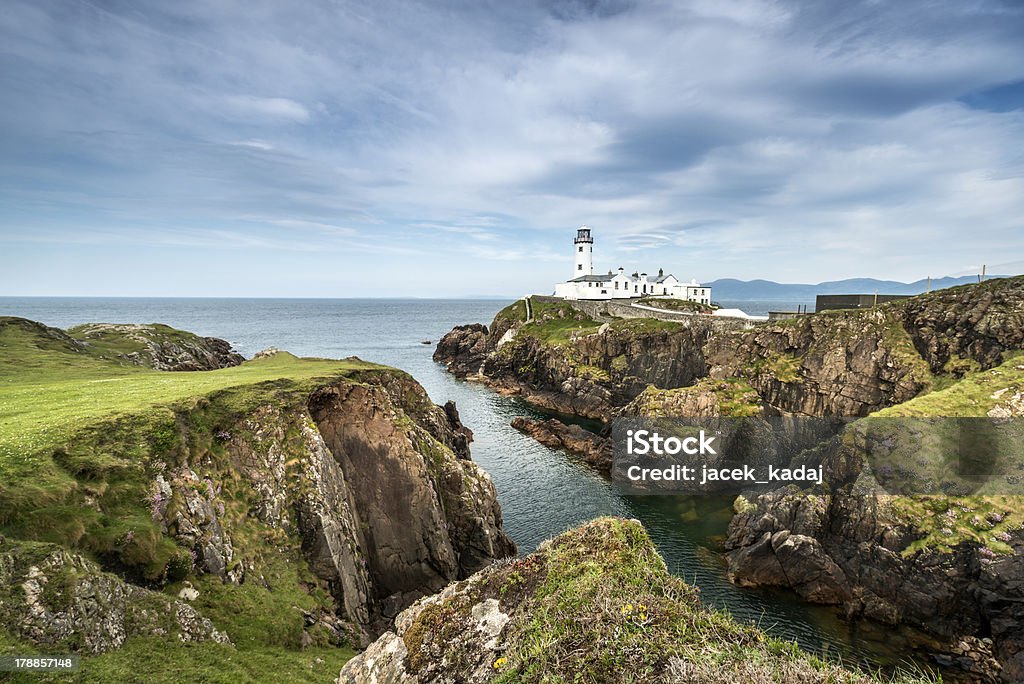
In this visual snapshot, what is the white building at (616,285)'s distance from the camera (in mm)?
121812

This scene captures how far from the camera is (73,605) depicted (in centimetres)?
1186

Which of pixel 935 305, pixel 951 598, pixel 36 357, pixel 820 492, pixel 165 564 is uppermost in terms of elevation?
pixel 935 305

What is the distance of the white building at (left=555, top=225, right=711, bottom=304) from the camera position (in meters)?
122

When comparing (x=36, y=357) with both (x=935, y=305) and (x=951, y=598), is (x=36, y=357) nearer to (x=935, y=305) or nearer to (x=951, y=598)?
(x=951, y=598)

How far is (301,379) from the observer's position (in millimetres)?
29344

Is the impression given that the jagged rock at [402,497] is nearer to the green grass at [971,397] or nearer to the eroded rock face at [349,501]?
the eroded rock face at [349,501]

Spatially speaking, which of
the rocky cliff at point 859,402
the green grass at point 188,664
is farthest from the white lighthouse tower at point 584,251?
the green grass at point 188,664

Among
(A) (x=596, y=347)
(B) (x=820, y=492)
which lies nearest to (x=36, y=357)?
(B) (x=820, y=492)

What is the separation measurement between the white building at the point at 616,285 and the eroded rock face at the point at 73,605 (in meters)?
113

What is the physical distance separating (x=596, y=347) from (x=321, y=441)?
64.1 m

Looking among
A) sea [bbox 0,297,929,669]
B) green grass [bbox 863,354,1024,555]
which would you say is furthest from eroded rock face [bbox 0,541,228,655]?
green grass [bbox 863,354,1024,555]

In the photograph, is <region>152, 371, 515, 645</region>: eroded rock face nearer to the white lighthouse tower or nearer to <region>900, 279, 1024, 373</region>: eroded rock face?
<region>900, 279, 1024, 373</region>: eroded rock face

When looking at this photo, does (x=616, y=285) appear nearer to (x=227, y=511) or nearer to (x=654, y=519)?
(x=654, y=519)

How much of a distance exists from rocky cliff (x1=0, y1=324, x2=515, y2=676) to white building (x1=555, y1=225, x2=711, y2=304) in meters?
92.7
